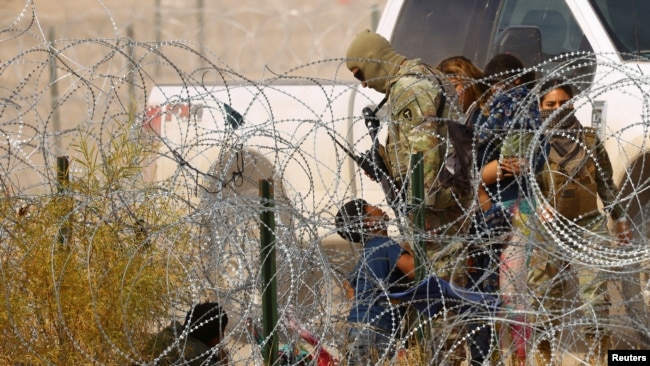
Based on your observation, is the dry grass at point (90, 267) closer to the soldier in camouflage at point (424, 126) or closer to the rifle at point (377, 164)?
the rifle at point (377, 164)

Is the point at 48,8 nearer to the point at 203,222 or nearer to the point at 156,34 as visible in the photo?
the point at 156,34

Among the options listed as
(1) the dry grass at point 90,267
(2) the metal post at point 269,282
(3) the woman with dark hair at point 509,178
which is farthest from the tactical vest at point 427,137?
(2) the metal post at point 269,282

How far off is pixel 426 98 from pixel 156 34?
16122 mm

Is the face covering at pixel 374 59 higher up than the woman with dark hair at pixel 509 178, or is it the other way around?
the face covering at pixel 374 59

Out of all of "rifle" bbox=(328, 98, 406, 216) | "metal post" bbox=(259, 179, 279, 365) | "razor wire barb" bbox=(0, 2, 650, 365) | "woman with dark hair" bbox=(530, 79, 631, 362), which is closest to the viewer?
"metal post" bbox=(259, 179, 279, 365)

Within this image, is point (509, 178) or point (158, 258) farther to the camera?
point (509, 178)

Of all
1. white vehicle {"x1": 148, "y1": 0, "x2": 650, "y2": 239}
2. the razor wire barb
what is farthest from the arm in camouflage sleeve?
the razor wire barb

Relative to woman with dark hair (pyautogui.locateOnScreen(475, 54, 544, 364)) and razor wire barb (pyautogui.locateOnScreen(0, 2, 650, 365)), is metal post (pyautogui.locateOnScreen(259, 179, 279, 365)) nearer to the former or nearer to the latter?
razor wire barb (pyautogui.locateOnScreen(0, 2, 650, 365))

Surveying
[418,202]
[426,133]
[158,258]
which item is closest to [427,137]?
[426,133]

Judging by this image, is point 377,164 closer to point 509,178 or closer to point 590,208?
point 509,178

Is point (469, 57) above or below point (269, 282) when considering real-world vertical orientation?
above

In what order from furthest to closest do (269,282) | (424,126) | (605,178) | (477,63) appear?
1. (477,63)
2. (605,178)
3. (424,126)
4. (269,282)

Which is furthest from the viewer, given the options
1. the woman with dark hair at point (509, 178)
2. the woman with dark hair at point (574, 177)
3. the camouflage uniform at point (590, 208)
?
the woman with dark hair at point (574, 177)

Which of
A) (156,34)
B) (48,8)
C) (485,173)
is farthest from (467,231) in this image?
(48,8)
